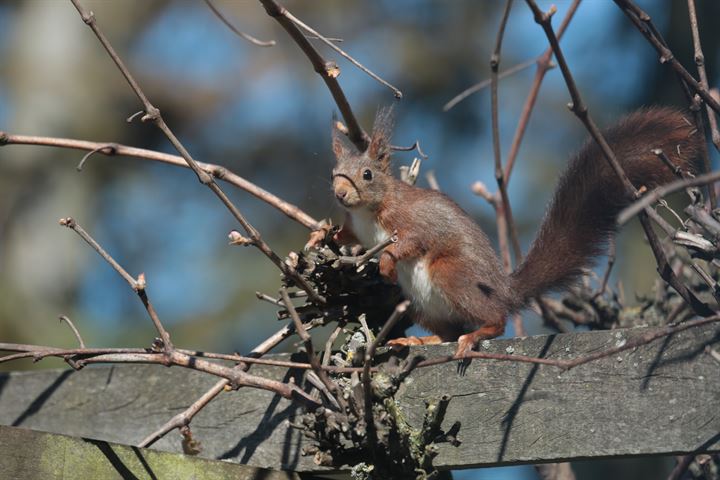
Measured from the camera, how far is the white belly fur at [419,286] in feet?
8.07

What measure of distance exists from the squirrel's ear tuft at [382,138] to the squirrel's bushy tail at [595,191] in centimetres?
49

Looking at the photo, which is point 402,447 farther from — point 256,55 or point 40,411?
point 256,55

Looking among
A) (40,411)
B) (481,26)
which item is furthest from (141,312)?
(40,411)

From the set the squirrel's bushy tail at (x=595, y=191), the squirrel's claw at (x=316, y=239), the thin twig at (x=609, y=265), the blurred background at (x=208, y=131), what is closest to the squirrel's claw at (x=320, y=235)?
the squirrel's claw at (x=316, y=239)

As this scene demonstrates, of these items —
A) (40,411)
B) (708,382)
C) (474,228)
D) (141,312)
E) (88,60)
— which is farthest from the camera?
(88,60)

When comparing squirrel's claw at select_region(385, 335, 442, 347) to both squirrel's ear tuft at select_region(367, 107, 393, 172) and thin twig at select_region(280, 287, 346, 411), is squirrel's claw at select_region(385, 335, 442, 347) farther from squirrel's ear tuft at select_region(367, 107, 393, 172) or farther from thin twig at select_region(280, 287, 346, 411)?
squirrel's ear tuft at select_region(367, 107, 393, 172)

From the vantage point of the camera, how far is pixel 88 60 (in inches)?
382

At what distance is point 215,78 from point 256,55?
0.47 meters

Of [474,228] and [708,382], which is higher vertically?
[474,228]

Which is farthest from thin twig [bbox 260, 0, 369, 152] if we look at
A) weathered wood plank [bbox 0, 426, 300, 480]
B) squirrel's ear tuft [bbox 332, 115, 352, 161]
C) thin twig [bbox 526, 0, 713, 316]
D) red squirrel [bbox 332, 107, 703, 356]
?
weathered wood plank [bbox 0, 426, 300, 480]

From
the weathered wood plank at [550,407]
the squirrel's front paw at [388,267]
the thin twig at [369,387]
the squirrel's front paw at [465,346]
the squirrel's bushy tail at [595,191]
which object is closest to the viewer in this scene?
the thin twig at [369,387]

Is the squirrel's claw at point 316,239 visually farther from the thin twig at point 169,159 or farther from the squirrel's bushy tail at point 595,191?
the squirrel's bushy tail at point 595,191

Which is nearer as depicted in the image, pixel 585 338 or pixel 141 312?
pixel 585 338

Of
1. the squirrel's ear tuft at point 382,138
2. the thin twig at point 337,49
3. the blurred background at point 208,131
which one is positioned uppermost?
the blurred background at point 208,131
